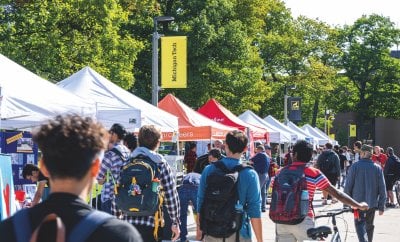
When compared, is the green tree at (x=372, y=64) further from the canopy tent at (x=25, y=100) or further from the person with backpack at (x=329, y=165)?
the canopy tent at (x=25, y=100)

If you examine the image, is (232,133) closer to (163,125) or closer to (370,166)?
(370,166)

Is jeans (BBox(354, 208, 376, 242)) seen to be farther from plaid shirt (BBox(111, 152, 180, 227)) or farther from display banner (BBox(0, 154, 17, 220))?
display banner (BBox(0, 154, 17, 220))

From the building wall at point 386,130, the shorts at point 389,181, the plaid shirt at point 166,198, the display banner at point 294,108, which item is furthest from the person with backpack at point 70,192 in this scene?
the building wall at point 386,130

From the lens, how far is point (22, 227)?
2682 millimetres

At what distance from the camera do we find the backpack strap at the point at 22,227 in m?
2.66

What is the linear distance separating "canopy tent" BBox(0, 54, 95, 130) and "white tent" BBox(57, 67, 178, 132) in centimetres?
264

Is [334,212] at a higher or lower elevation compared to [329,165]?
lower

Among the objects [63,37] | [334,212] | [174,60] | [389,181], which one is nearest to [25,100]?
[334,212]

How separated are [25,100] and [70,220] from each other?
7.39 metres

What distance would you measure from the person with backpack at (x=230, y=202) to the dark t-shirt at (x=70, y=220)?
11.7 ft

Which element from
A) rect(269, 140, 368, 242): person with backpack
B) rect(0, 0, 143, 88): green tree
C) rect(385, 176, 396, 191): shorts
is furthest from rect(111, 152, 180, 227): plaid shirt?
rect(0, 0, 143, 88): green tree

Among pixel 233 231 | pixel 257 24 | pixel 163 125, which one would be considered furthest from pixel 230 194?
pixel 257 24

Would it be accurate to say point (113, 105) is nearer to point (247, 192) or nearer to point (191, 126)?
point (191, 126)

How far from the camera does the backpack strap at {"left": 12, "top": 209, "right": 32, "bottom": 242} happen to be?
8.74ft
